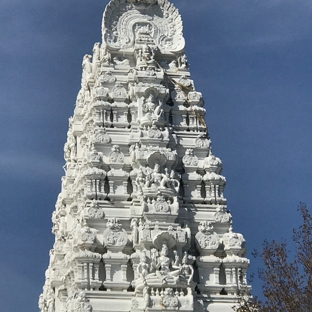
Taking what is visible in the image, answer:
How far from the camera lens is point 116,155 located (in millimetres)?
32312

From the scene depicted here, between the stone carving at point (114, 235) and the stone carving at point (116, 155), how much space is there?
8.38 feet

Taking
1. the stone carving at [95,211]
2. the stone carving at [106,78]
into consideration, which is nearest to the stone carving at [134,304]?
Answer: the stone carving at [95,211]

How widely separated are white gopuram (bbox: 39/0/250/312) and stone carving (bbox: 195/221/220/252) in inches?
1.5

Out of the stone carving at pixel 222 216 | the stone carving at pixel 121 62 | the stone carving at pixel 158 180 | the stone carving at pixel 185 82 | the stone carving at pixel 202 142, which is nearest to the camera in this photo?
the stone carving at pixel 158 180

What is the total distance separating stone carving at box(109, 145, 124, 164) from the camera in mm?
32219

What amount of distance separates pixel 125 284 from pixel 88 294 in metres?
1.33

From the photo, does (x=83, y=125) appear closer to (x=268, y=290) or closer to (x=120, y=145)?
(x=120, y=145)

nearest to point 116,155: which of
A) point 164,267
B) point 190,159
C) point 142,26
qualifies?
point 190,159

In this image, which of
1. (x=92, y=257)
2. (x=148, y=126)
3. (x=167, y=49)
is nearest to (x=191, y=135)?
(x=148, y=126)

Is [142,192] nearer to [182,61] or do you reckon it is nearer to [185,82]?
[185,82]

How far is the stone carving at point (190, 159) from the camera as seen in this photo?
3266 centimetres

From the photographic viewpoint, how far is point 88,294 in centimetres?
2928

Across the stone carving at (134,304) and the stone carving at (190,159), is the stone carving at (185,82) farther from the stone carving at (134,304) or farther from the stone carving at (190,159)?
the stone carving at (134,304)

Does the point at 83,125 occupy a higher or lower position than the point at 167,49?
lower
